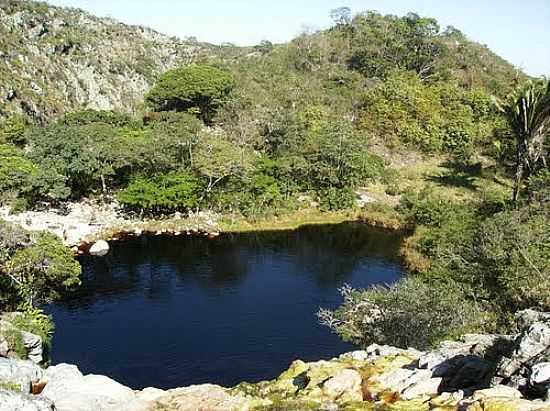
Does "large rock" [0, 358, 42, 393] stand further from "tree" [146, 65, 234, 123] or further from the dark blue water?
"tree" [146, 65, 234, 123]

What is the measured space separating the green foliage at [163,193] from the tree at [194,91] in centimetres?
2184

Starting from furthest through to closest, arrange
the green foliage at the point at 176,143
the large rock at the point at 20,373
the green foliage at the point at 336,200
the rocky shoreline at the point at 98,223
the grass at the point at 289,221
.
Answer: the green foliage at the point at 336,200
the green foliage at the point at 176,143
the grass at the point at 289,221
the rocky shoreline at the point at 98,223
the large rock at the point at 20,373

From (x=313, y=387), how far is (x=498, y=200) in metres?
38.2

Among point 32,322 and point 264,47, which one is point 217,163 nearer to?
point 32,322

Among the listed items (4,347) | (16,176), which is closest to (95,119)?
(16,176)

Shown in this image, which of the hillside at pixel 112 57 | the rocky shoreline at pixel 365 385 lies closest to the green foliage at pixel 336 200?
the hillside at pixel 112 57

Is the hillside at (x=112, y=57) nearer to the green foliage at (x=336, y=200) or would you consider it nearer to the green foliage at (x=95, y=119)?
the green foliage at (x=95, y=119)

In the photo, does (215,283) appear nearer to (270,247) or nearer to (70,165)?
(270,247)

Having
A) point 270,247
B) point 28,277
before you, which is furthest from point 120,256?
point 28,277

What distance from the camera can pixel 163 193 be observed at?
52594 mm

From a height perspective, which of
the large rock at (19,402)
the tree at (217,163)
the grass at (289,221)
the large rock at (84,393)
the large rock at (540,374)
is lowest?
the large rock at (84,393)

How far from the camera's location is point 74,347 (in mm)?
31828

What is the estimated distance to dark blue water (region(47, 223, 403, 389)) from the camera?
3078 cm

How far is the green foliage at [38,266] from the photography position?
27.7 meters
